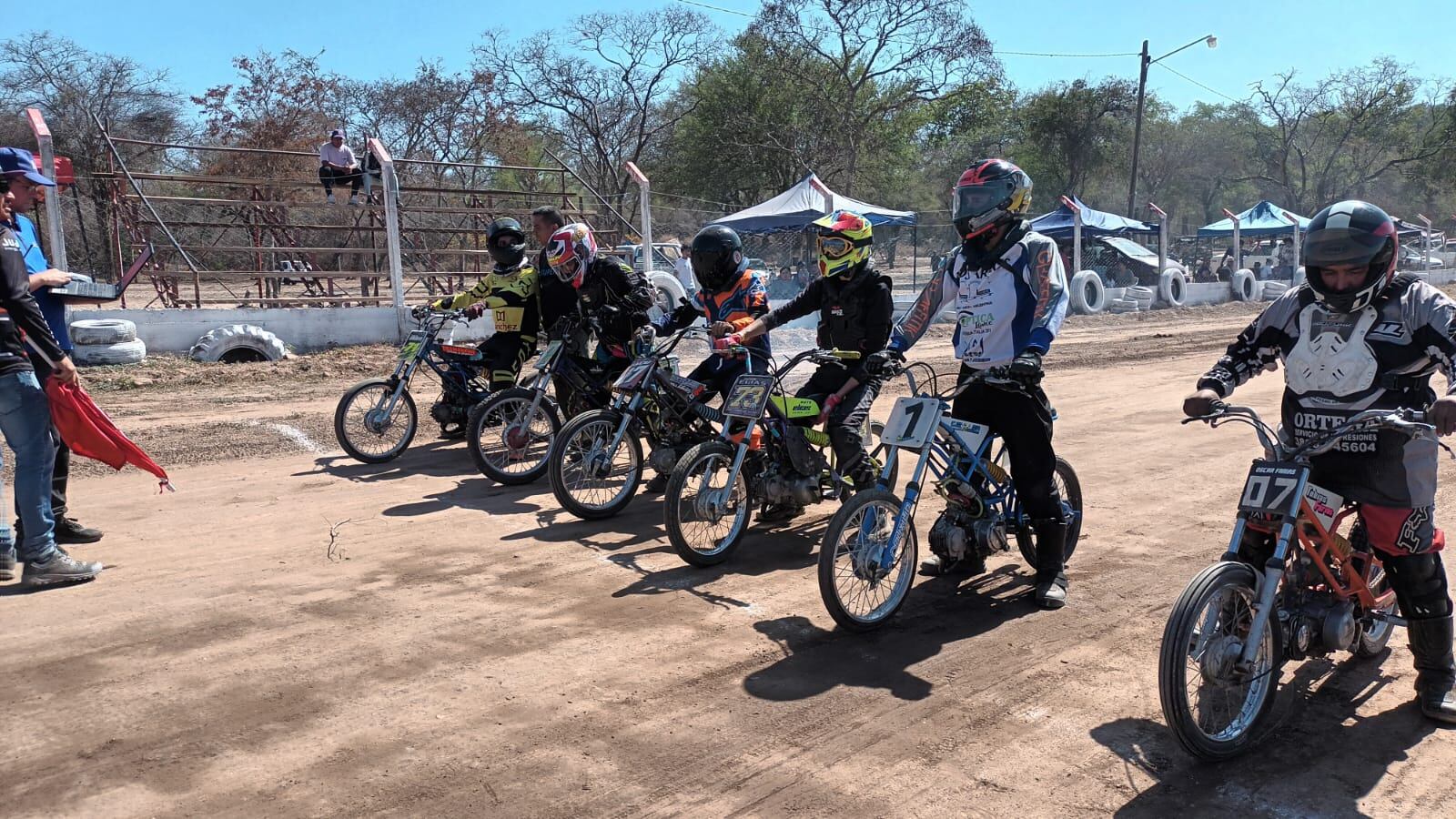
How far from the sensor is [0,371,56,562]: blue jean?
5.20m

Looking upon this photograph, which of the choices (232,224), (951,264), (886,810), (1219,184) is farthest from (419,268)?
(1219,184)

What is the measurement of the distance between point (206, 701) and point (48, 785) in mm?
652

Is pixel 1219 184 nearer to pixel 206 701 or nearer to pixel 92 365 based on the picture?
pixel 92 365

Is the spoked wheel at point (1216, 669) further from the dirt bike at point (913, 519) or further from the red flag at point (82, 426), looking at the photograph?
the red flag at point (82, 426)

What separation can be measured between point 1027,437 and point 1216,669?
1.78 m

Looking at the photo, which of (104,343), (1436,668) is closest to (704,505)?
(1436,668)

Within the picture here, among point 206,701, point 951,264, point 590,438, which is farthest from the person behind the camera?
Result: point 590,438

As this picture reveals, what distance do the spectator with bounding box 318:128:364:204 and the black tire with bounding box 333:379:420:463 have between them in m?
9.29

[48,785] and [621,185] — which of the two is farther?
[621,185]

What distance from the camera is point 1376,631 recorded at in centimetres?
445

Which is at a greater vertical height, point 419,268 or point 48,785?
point 419,268

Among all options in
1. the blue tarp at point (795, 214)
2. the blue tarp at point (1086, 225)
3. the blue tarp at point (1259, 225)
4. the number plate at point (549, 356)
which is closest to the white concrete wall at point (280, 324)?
the number plate at point (549, 356)

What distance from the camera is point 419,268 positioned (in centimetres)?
1903

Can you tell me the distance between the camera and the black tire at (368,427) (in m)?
8.38
